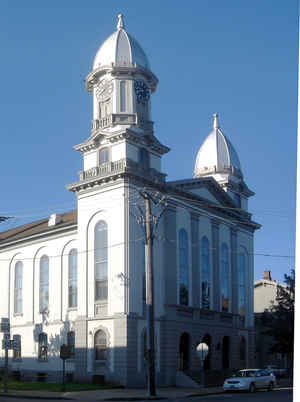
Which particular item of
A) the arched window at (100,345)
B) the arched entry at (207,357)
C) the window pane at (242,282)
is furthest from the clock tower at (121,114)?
the window pane at (242,282)

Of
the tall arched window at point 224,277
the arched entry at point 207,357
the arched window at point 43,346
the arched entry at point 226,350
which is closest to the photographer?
the arched entry at point 207,357

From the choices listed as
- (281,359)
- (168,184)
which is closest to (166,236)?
(168,184)

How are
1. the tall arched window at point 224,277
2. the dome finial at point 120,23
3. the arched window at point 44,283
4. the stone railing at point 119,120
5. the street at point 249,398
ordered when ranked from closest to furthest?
the street at point 249,398 → the stone railing at point 119,120 → the dome finial at point 120,23 → the arched window at point 44,283 → the tall arched window at point 224,277

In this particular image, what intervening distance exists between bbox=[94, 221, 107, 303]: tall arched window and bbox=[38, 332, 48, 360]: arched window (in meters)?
8.71

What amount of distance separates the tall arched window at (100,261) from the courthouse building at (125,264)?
0.08 m

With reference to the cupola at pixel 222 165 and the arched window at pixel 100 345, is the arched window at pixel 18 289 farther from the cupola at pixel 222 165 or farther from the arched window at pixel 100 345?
the cupola at pixel 222 165

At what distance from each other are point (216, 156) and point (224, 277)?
38.4 ft

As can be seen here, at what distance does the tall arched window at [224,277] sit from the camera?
4953 cm

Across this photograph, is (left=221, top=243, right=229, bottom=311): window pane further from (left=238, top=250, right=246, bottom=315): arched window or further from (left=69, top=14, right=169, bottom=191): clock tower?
(left=69, top=14, right=169, bottom=191): clock tower

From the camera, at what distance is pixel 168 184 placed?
4347 cm

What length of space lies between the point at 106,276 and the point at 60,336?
792cm

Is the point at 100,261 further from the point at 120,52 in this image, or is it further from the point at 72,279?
the point at 120,52

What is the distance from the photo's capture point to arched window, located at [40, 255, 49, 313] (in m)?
47.4

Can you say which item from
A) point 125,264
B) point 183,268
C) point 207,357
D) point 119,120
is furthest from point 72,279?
point 119,120
